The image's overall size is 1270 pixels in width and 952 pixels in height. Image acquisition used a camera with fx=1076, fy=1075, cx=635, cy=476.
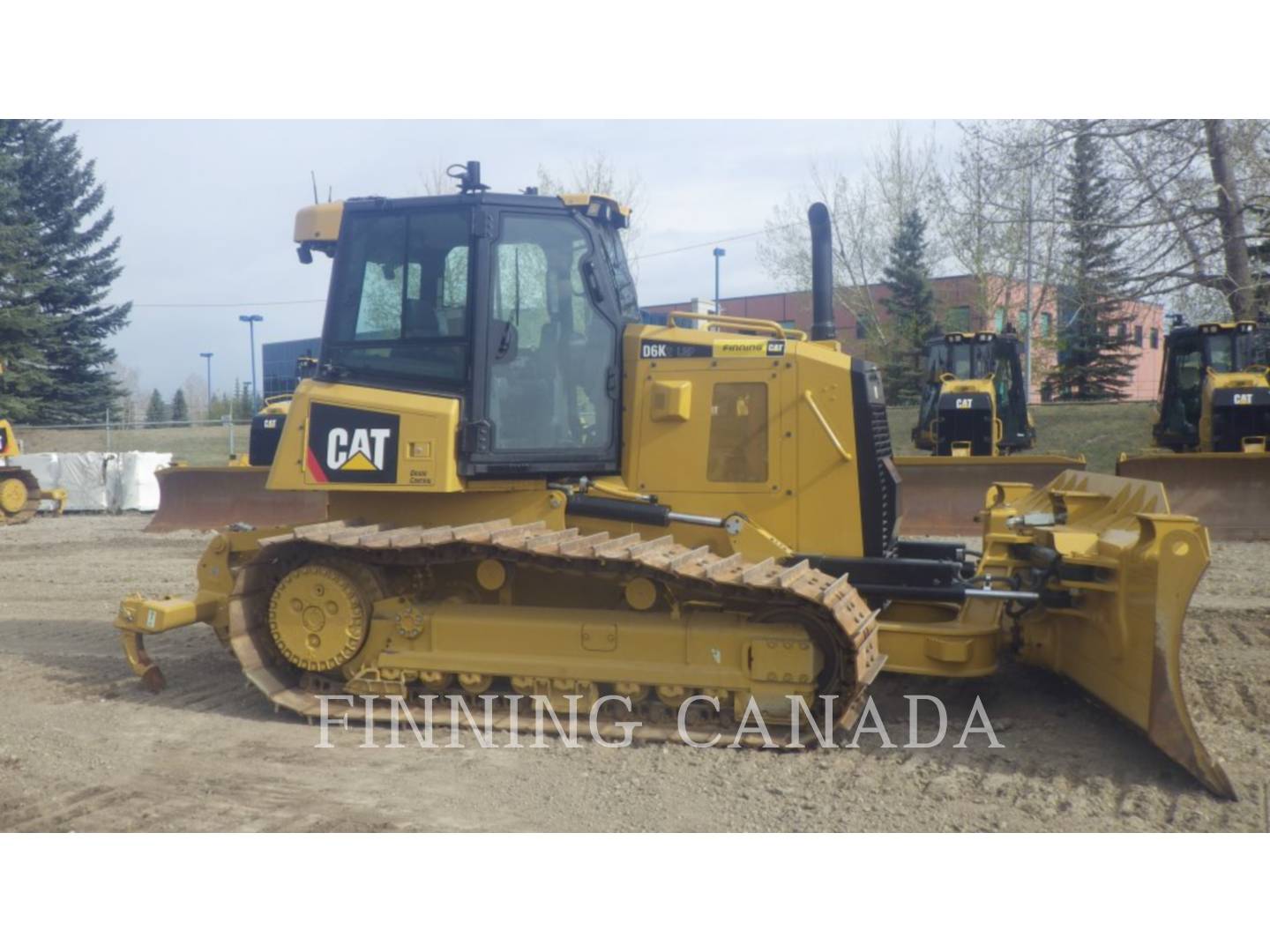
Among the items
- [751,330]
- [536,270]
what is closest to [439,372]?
[536,270]

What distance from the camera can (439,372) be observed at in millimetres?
5922

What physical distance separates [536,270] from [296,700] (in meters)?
2.69

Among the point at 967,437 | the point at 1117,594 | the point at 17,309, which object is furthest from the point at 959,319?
the point at 1117,594

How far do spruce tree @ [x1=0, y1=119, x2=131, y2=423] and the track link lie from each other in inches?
1191

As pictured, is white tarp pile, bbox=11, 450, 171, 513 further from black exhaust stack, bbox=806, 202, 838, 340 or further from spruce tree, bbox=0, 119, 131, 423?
black exhaust stack, bbox=806, 202, 838, 340

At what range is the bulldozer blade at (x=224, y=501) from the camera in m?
14.7

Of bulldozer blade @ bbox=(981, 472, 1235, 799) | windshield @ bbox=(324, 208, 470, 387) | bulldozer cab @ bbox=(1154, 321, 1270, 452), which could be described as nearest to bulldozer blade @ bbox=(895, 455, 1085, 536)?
bulldozer cab @ bbox=(1154, 321, 1270, 452)

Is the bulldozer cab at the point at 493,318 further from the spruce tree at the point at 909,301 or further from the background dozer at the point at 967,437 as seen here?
the spruce tree at the point at 909,301

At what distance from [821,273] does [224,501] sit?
11.2 metres

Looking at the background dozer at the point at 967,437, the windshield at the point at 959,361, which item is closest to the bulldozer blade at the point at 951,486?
the background dozer at the point at 967,437

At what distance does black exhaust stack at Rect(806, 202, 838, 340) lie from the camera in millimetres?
6242

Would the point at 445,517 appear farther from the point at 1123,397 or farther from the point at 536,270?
the point at 1123,397

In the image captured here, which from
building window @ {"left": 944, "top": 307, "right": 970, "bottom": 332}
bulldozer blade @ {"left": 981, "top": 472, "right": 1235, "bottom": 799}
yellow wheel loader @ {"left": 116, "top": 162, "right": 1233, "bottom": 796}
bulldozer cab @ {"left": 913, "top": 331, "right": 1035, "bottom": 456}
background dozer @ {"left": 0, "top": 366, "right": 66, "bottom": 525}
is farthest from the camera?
building window @ {"left": 944, "top": 307, "right": 970, "bottom": 332}

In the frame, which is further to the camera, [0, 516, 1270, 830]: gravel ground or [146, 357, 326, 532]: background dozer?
[146, 357, 326, 532]: background dozer
